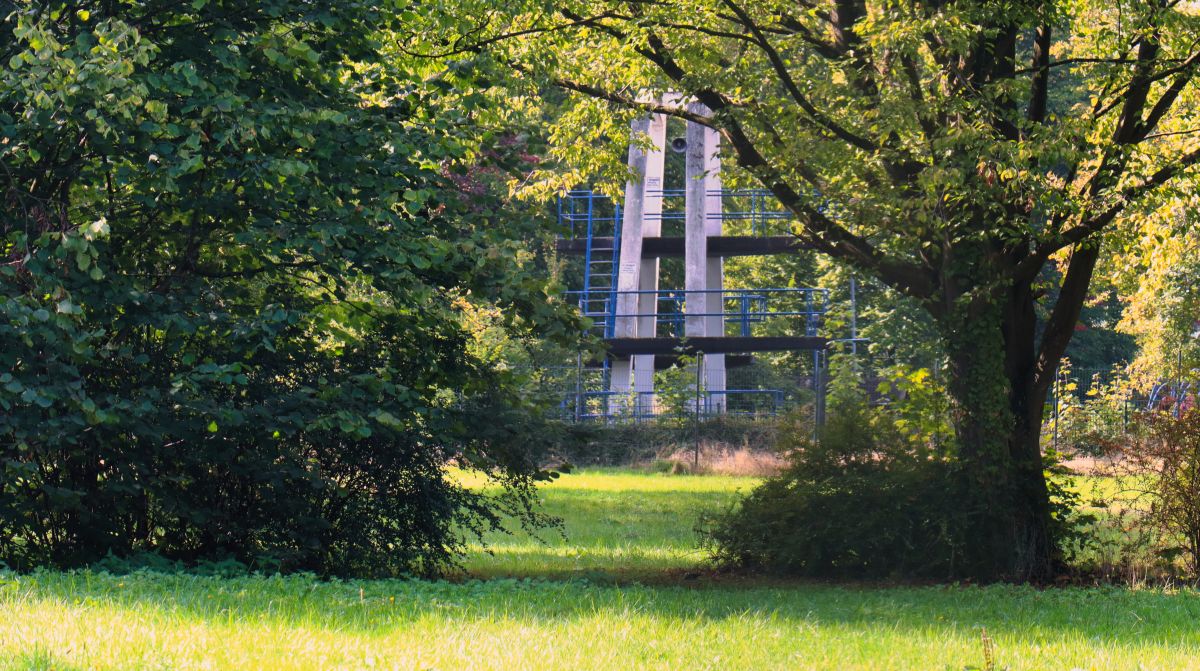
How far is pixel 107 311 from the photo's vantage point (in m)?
8.93

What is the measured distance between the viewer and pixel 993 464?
12906 mm

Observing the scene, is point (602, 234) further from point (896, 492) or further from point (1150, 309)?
point (896, 492)

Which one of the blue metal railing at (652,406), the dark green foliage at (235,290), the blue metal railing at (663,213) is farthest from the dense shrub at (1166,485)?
the blue metal railing at (663,213)

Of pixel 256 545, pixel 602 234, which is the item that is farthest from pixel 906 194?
pixel 602 234

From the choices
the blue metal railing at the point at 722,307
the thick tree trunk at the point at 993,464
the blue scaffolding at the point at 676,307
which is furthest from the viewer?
the blue metal railing at the point at 722,307

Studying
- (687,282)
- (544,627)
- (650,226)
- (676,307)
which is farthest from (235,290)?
(676,307)

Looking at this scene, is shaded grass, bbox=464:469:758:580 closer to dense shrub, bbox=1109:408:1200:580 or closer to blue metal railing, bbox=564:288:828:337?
blue metal railing, bbox=564:288:828:337

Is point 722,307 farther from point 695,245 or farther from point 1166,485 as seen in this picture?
point 1166,485

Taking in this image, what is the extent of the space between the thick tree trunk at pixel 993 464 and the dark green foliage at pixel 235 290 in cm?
480

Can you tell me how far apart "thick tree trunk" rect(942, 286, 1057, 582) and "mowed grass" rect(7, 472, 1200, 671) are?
2105 millimetres

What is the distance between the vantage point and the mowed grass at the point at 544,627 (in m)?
5.77

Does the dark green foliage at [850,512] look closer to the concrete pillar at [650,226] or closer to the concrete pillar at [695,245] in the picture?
the concrete pillar at [695,245]

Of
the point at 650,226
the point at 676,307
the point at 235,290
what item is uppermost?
the point at 650,226

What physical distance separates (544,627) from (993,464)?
7381 mm
